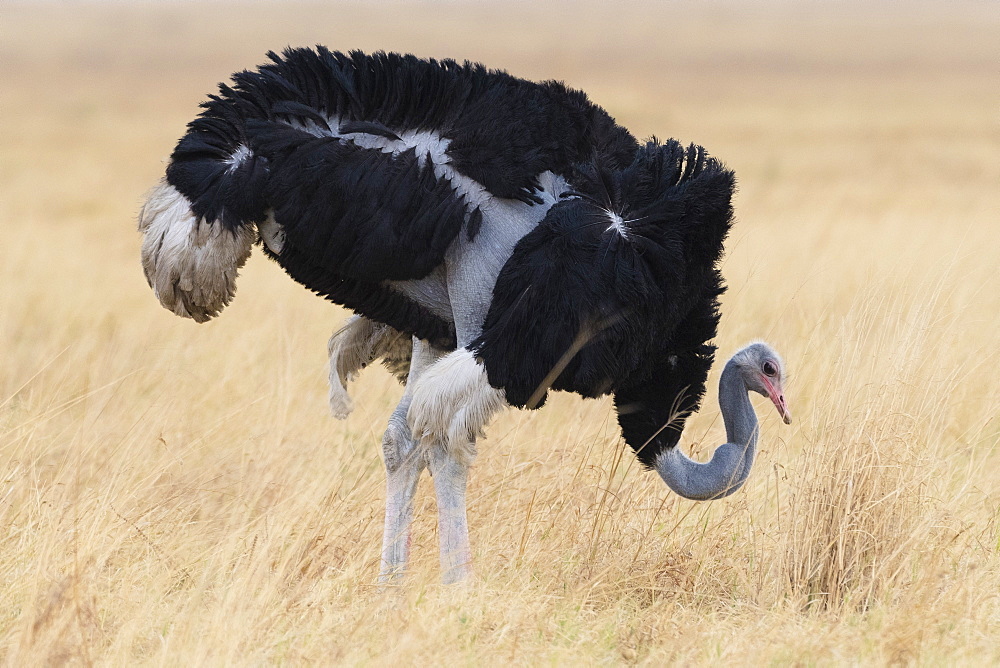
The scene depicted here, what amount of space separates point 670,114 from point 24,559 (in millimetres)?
27140

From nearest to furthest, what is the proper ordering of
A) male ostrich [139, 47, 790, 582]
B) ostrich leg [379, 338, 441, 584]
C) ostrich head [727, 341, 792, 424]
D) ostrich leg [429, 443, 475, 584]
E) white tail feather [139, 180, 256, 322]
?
male ostrich [139, 47, 790, 582] < white tail feather [139, 180, 256, 322] < ostrich leg [429, 443, 475, 584] < ostrich leg [379, 338, 441, 584] < ostrich head [727, 341, 792, 424]

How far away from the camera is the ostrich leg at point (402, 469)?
4.44 m

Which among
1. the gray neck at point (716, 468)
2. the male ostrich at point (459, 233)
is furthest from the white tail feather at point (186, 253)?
the gray neck at point (716, 468)

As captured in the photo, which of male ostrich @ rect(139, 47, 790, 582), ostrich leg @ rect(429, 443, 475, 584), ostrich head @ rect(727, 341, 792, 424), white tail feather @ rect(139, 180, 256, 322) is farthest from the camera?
ostrich head @ rect(727, 341, 792, 424)

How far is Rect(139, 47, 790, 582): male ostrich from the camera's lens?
13.1ft

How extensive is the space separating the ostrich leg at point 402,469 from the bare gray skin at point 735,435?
846mm

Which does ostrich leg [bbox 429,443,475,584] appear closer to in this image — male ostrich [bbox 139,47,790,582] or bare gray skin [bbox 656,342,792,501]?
male ostrich [bbox 139,47,790,582]

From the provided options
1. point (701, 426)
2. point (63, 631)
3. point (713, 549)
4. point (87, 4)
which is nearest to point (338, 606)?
point (63, 631)

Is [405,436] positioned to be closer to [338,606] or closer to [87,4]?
[338,606]

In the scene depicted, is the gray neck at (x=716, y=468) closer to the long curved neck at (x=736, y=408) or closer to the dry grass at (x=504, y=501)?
the long curved neck at (x=736, y=408)

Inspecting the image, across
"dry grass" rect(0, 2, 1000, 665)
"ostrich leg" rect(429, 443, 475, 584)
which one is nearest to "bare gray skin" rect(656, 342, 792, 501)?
"dry grass" rect(0, 2, 1000, 665)

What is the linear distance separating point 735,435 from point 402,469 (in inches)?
45.7

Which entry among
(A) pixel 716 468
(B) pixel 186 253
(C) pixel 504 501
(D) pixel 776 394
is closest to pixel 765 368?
(D) pixel 776 394

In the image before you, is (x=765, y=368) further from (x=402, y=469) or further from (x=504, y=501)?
(x=402, y=469)
